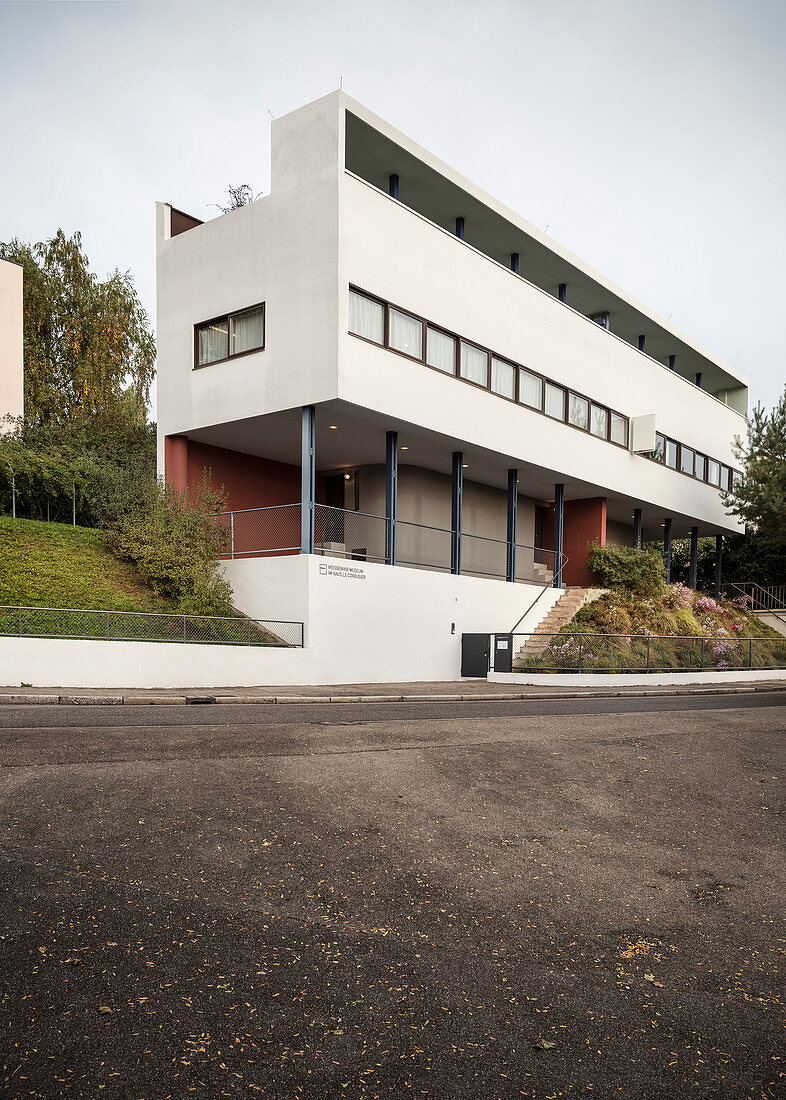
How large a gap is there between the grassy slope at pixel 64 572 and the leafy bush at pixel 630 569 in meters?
16.6

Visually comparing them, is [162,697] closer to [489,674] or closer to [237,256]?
[489,674]

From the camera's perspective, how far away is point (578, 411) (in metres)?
28.9

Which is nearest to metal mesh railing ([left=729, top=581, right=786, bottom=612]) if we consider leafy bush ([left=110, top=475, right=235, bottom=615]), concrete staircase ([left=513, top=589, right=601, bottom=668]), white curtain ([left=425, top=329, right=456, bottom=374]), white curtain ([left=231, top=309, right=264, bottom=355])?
concrete staircase ([left=513, top=589, right=601, bottom=668])

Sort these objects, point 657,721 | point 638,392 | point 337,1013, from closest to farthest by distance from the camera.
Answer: point 337,1013 → point 657,721 → point 638,392

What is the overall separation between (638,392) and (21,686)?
26.1 meters

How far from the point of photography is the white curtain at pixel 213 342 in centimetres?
2166

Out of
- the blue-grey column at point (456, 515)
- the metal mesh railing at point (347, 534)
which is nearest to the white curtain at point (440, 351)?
the blue-grey column at point (456, 515)

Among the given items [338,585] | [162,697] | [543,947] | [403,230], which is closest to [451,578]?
[338,585]

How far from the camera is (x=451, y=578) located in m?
23.4

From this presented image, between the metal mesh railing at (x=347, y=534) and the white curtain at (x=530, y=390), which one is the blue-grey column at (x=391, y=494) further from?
the white curtain at (x=530, y=390)

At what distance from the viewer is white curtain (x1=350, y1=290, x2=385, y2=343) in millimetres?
19906

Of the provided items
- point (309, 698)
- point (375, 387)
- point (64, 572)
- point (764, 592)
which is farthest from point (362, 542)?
point (764, 592)

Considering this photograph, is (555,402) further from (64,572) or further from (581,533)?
(64,572)

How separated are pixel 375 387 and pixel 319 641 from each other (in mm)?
6395
